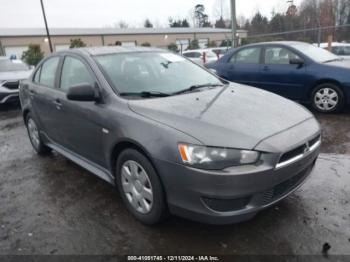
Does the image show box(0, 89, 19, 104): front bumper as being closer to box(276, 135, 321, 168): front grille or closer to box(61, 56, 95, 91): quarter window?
box(61, 56, 95, 91): quarter window

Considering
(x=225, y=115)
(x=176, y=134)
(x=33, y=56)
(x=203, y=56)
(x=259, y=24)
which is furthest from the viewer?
(x=259, y=24)

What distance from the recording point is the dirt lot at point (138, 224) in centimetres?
256

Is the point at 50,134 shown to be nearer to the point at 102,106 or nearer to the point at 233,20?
the point at 102,106

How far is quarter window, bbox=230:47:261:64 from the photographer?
714 cm

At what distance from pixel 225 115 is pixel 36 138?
3419 mm

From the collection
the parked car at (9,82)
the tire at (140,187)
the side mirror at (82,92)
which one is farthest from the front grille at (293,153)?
the parked car at (9,82)

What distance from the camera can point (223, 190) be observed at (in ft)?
7.43

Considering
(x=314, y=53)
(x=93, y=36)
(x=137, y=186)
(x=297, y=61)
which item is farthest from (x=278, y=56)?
(x=93, y=36)

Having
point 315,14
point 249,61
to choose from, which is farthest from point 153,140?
point 315,14

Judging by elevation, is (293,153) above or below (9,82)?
below

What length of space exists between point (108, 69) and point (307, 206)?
2433 millimetres

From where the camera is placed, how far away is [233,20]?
12852mm

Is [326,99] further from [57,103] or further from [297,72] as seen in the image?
[57,103]

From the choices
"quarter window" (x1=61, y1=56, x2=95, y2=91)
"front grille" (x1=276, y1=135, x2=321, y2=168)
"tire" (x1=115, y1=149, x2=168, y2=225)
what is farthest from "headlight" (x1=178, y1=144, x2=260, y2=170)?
"quarter window" (x1=61, y1=56, x2=95, y2=91)
